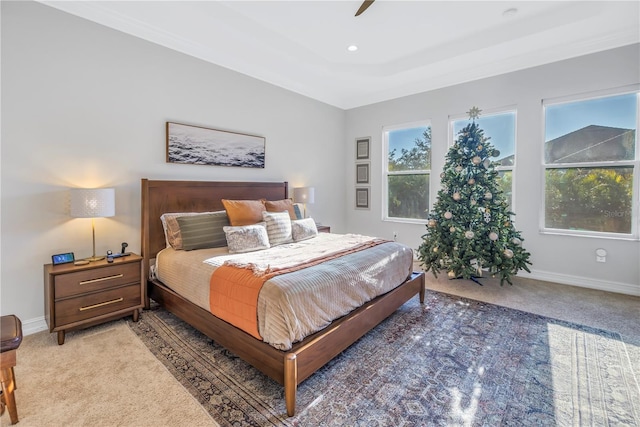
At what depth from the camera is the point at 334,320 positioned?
2201mm

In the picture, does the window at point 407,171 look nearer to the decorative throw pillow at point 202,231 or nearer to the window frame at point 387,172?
the window frame at point 387,172

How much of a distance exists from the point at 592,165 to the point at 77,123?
19.0 ft

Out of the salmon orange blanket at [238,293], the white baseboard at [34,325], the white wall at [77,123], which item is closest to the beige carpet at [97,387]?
the white baseboard at [34,325]

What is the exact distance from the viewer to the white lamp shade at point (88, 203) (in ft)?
8.59

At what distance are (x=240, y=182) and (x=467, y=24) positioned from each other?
11.0 ft

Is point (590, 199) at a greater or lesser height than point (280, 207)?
greater

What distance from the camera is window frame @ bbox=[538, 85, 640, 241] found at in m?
3.50

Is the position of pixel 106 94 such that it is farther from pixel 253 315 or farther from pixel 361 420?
pixel 361 420

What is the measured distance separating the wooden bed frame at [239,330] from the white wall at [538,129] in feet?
6.80

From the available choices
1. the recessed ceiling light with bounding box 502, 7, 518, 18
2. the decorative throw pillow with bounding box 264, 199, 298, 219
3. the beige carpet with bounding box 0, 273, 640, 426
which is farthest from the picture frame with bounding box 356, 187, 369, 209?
the recessed ceiling light with bounding box 502, 7, 518, 18

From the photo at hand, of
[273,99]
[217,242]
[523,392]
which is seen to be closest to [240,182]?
[217,242]

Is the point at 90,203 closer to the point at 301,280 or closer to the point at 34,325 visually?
the point at 34,325

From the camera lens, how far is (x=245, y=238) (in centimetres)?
302

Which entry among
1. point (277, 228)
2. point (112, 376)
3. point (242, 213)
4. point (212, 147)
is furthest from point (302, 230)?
point (112, 376)
